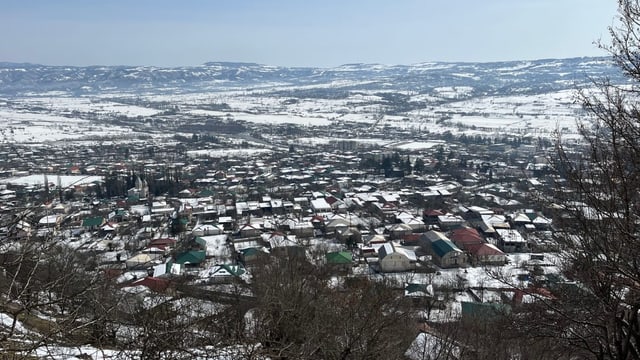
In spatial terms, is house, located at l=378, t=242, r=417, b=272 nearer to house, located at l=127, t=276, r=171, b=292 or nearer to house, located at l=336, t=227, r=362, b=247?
Result: house, located at l=336, t=227, r=362, b=247

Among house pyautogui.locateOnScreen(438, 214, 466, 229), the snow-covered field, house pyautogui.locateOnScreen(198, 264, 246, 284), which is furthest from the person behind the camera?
the snow-covered field

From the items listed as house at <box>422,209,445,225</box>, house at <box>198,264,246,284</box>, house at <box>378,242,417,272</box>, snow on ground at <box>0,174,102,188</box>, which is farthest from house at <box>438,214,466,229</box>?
snow on ground at <box>0,174,102,188</box>

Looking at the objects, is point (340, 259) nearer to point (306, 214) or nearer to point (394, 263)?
Answer: point (394, 263)

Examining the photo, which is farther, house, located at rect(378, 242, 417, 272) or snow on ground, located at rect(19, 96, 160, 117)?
snow on ground, located at rect(19, 96, 160, 117)

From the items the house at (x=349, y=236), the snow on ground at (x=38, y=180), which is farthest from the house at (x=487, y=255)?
the snow on ground at (x=38, y=180)

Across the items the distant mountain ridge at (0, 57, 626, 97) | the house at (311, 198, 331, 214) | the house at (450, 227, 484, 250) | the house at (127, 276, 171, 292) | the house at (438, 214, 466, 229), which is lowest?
the house at (311, 198, 331, 214)

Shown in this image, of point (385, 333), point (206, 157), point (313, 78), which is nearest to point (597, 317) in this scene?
point (385, 333)
